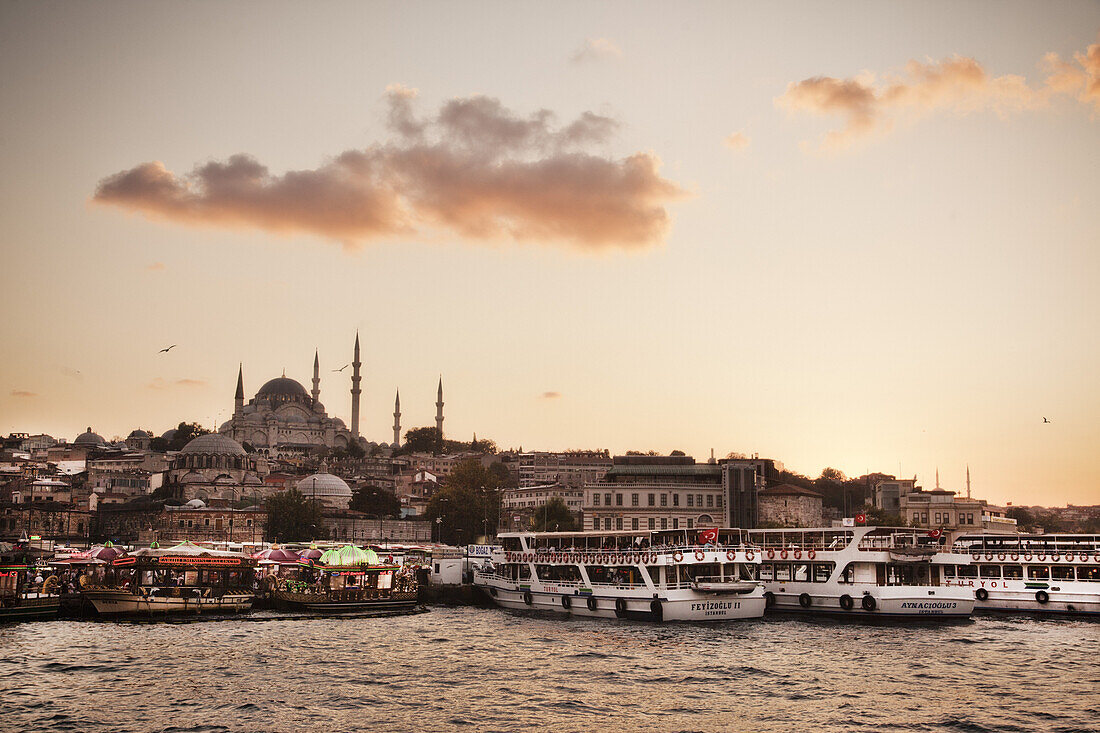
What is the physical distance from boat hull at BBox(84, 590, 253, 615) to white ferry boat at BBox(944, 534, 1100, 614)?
3187 centimetres

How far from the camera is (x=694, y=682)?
29.1 meters

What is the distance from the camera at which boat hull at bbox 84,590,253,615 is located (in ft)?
138

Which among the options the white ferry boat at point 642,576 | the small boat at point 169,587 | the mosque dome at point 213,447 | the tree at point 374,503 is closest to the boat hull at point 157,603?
the small boat at point 169,587

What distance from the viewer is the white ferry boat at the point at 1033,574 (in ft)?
148

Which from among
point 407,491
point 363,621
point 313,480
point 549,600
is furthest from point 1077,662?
point 407,491

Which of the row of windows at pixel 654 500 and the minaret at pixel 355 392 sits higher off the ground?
the minaret at pixel 355 392

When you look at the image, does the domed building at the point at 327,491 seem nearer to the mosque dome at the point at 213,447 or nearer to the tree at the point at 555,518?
the mosque dome at the point at 213,447

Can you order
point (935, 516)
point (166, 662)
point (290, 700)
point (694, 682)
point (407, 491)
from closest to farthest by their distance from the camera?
point (290, 700), point (694, 682), point (166, 662), point (935, 516), point (407, 491)

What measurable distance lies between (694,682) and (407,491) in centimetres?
14405

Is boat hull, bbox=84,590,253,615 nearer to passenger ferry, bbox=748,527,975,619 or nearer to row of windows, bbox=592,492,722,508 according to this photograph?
passenger ferry, bbox=748,527,975,619

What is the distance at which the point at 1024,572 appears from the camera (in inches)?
1839

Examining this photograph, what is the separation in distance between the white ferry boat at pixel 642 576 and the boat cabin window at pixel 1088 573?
14.7 meters

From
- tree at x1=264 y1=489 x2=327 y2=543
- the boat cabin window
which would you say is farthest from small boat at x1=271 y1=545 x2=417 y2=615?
tree at x1=264 y1=489 x2=327 y2=543

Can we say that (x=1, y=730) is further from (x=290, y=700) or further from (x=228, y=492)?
(x=228, y=492)
